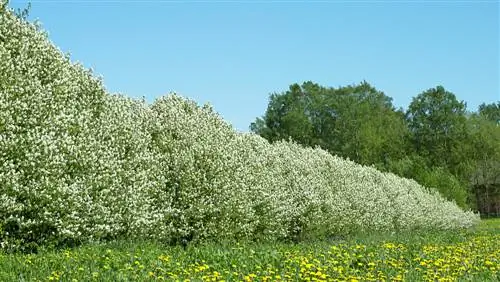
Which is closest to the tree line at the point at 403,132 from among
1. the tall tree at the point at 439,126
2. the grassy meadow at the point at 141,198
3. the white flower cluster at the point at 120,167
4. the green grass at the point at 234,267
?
the tall tree at the point at 439,126

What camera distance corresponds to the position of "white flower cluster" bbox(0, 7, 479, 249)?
629 inches

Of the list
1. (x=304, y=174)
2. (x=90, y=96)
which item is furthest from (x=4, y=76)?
(x=304, y=174)

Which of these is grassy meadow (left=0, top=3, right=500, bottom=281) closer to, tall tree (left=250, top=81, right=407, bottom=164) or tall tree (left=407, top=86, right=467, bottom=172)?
tall tree (left=250, top=81, right=407, bottom=164)

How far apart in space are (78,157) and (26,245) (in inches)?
111

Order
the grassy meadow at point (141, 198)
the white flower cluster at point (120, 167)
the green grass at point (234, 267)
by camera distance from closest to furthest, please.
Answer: the green grass at point (234, 267), the grassy meadow at point (141, 198), the white flower cluster at point (120, 167)

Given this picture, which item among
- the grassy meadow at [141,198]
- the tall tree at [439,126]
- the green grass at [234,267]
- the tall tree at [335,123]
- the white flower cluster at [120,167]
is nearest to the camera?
the green grass at [234,267]

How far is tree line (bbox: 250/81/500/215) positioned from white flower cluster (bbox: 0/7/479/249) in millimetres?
59303

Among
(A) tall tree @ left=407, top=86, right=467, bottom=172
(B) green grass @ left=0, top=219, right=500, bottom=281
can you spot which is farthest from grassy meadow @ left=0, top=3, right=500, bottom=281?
(A) tall tree @ left=407, top=86, right=467, bottom=172

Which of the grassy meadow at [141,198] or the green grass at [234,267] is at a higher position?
the grassy meadow at [141,198]

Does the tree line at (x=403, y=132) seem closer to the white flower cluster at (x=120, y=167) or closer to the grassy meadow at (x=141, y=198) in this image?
the white flower cluster at (x=120, y=167)

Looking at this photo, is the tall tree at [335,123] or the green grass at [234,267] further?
the tall tree at [335,123]

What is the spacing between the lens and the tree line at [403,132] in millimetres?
89438

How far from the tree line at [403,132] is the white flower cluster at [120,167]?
59303mm

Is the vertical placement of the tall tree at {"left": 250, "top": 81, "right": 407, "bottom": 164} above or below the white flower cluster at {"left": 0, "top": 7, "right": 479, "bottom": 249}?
above
